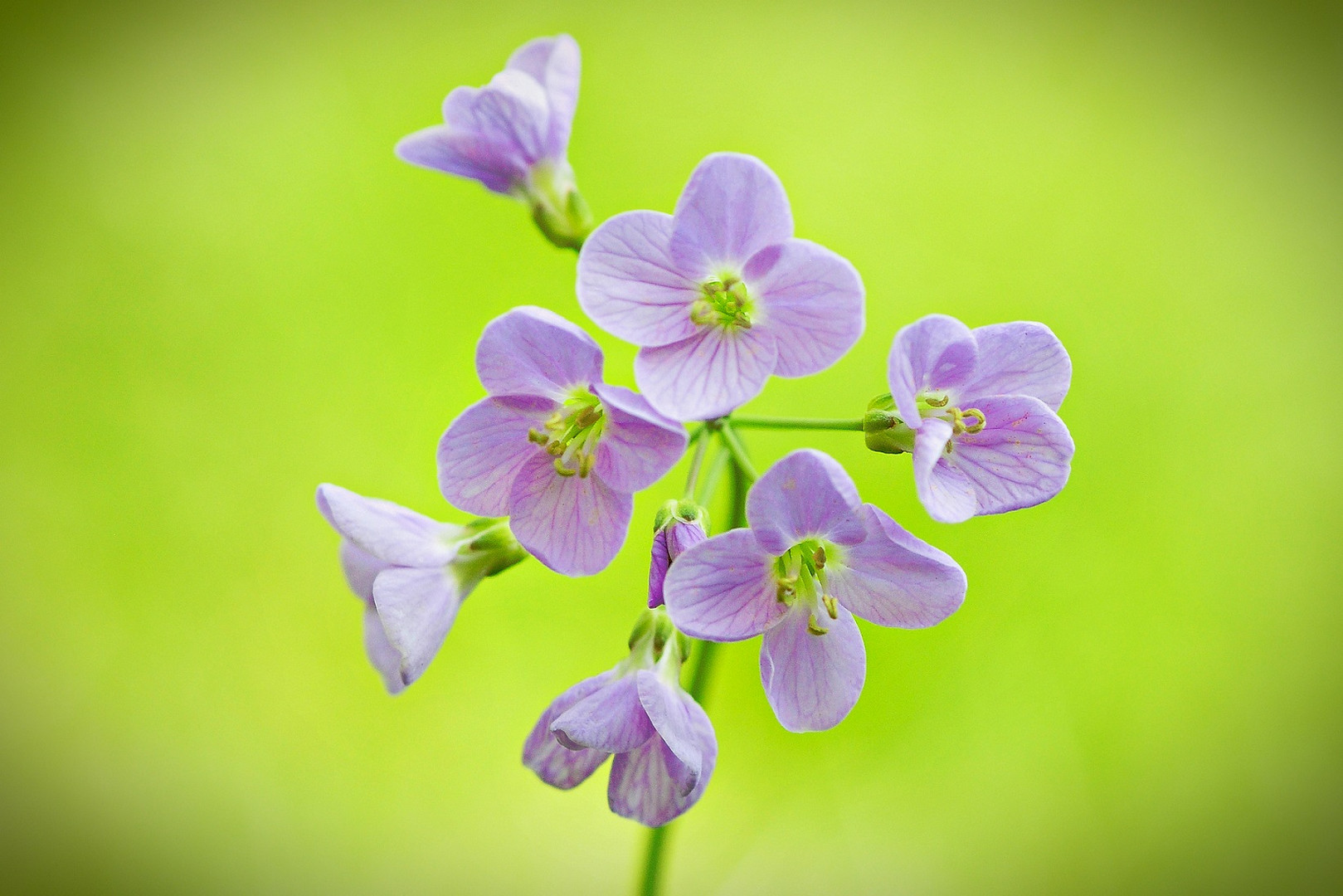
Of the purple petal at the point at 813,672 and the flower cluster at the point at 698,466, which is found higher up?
the flower cluster at the point at 698,466

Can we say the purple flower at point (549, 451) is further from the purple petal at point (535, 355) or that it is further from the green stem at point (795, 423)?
the green stem at point (795, 423)

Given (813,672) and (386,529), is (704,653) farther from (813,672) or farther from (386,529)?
(386,529)

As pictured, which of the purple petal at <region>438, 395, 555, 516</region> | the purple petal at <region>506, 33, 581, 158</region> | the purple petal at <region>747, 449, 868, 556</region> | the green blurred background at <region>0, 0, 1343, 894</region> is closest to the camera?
the purple petal at <region>747, 449, 868, 556</region>

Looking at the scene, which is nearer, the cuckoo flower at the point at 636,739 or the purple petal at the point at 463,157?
the cuckoo flower at the point at 636,739

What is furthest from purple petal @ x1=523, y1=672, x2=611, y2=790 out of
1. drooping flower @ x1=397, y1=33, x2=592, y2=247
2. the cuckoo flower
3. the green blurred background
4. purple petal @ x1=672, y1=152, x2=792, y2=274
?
the green blurred background

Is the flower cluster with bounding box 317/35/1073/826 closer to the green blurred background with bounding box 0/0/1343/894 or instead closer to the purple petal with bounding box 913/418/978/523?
the purple petal with bounding box 913/418/978/523

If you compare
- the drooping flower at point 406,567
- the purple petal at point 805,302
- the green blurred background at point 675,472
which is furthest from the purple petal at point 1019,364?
the green blurred background at point 675,472
